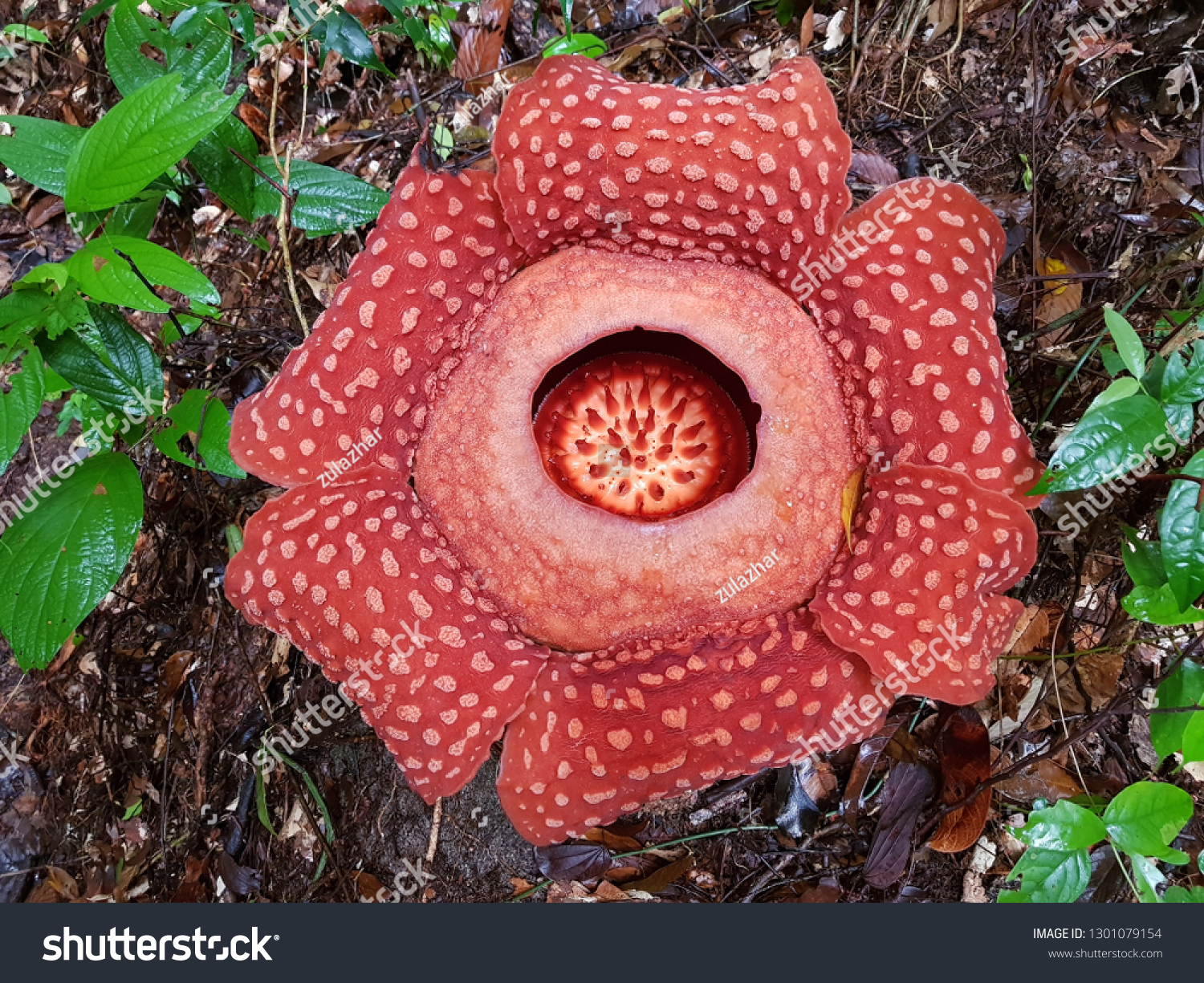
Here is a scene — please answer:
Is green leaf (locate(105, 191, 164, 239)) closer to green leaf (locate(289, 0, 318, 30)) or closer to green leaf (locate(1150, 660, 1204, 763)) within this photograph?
green leaf (locate(289, 0, 318, 30))

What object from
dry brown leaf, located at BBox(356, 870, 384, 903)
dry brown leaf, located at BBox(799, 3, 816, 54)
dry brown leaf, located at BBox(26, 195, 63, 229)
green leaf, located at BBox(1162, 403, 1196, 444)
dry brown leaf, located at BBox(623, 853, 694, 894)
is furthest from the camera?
dry brown leaf, located at BBox(26, 195, 63, 229)

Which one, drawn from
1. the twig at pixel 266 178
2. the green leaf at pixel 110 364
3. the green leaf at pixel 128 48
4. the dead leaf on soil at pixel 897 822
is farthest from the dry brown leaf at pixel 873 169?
the green leaf at pixel 110 364

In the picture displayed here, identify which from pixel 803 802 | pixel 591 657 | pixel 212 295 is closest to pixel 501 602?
pixel 591 657

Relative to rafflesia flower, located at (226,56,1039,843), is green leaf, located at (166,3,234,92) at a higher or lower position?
higher

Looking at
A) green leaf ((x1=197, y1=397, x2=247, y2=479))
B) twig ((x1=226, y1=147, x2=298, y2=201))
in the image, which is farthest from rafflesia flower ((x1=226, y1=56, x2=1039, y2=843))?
twig ((x1=226, y1=147, x2=298, y2=201))

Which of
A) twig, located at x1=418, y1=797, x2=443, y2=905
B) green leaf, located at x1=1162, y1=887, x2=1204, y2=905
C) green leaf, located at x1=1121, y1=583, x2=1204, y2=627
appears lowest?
twig, located at x1=418, y1=797, x2=443, y2=905

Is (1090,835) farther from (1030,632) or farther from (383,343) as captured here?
(383,343)

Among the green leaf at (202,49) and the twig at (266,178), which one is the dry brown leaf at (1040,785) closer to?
the twig at (266,178)
